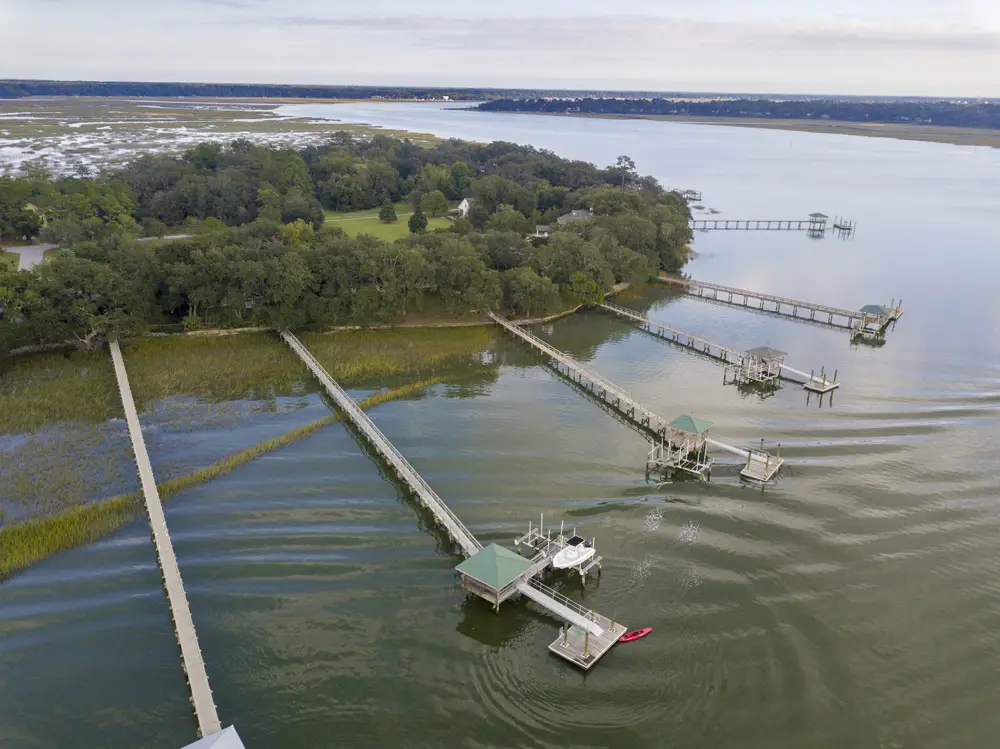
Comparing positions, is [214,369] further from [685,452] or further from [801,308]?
[801,308]

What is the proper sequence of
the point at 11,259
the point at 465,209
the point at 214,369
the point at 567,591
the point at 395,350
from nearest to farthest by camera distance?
the point at 567,591
the point at 214,369
the point at 395,350
the point at 11,259
the point at 465,209

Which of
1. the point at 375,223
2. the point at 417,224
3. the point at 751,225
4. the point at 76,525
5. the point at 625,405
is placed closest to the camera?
the point at 76,525

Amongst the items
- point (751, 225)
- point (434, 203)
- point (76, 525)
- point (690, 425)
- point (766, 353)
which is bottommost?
point (76, 525)

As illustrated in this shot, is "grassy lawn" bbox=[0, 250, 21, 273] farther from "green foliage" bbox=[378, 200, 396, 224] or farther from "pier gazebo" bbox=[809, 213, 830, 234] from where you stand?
"pier gazebo" bbox=[809, 213, 830, 234]

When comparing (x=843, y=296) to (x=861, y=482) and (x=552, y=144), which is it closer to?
(x=861, y=482)

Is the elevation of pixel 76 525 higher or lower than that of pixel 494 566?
lower

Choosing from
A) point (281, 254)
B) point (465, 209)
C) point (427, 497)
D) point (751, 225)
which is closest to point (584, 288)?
point (281, 254)

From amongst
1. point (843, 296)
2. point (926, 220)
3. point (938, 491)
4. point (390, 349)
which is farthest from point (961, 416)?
point (926, 220)
